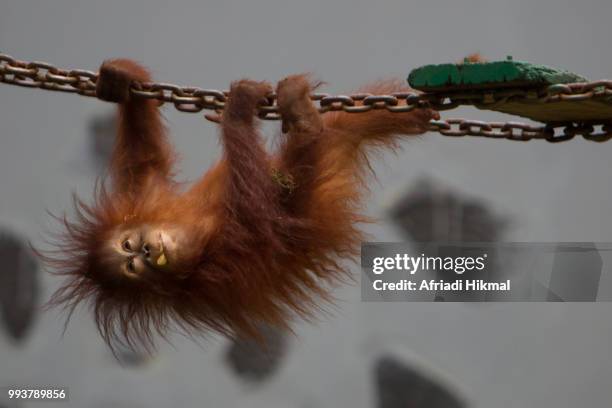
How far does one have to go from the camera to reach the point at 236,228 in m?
3.52

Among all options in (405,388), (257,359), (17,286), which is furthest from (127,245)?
(405,388)

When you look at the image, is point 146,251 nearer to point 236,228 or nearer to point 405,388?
point 236,228

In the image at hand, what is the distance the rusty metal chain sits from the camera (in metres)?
3.07

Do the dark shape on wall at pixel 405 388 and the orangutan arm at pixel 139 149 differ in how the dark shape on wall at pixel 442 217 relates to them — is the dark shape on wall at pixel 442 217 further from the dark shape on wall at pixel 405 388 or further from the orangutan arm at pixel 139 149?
the orangutan arm at pixel 139 149

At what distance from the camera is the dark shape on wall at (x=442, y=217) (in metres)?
4.30

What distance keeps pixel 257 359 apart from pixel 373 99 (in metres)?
1.82

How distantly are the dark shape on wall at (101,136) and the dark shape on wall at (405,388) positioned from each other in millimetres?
1462

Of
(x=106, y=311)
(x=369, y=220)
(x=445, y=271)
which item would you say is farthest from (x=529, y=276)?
(x=106, y=311)

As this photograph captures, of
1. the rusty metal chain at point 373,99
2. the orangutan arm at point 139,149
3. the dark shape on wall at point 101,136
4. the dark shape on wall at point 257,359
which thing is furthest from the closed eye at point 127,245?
the dark shape on wall at point 257,359

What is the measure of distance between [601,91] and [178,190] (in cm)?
162

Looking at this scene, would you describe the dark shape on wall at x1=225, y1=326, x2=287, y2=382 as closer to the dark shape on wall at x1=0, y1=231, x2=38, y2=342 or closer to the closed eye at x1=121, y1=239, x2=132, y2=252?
the dark shape on wall at x1=0, y1=231, x2=38, y2=342

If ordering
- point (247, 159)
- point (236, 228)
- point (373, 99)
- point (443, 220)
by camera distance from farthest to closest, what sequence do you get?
point (443, 220)
point (236, 228)
point (247, 159)
point (373, 99)

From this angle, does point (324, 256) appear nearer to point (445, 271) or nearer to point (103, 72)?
point (445, 271)

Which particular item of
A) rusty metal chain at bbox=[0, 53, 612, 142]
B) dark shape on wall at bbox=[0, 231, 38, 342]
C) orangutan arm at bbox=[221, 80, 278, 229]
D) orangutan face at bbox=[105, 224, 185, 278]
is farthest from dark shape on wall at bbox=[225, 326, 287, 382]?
rusty metal chain at bbox=[0, 53, 612, 142]
